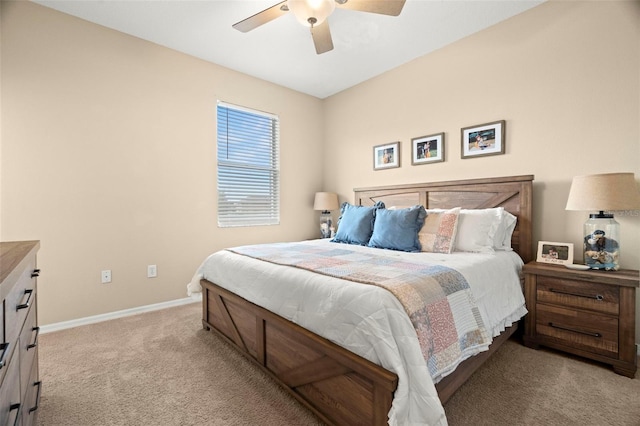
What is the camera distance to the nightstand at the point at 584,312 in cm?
187

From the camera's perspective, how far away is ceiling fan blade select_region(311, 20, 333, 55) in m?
2.19

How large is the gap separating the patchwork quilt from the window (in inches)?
78.3

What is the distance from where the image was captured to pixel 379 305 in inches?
49.5

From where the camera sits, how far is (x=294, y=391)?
1.64 meters

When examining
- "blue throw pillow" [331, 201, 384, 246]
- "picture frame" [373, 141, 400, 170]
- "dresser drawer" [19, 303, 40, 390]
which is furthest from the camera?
"picture frame" [373, 141, 400, 170]

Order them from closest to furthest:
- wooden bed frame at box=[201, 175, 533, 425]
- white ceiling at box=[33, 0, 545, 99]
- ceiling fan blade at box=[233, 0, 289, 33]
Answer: wooden bed frame at box=[201, 175, 533, 425]
ceiling fan blade at box=[233, 0, 289, 33]
white ceiling at box=[33, 0, 545, 99]

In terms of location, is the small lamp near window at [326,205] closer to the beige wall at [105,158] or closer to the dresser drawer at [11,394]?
the beige wall at [105,158]

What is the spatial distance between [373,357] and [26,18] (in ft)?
12.3

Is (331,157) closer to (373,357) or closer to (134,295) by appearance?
(134,295)

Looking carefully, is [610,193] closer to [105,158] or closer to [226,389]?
[226,389]

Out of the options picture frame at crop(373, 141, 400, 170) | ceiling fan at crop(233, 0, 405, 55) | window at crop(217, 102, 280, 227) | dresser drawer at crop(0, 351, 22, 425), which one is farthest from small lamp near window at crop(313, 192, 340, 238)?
dresser drawer at crop(0, 351, 22, 425)

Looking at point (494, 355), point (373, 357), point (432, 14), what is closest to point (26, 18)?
point (432, 14)

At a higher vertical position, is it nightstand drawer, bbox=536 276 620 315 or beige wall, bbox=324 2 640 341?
beige wall, bbox=324 2 640 341

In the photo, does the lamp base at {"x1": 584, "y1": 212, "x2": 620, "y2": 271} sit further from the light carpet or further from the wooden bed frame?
the light carpet
